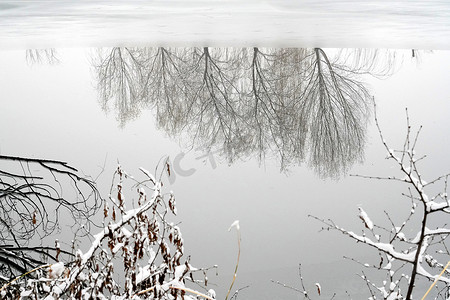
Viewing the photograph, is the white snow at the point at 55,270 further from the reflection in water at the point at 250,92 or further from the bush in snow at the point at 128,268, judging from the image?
the reflection in water at the point at 250,92

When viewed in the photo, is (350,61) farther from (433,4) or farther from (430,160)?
(430,160)

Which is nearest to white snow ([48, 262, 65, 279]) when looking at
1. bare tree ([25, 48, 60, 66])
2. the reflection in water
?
the reflection in water

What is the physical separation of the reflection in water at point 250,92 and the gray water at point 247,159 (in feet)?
1.07

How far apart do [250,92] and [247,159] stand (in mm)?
2265

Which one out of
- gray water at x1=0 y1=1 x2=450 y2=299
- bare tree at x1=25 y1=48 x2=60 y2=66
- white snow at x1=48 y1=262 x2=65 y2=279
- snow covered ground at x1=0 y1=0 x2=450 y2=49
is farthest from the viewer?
bare tree at x1=25 y1=48 x2=60 y2=66

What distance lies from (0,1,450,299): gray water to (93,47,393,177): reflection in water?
1.07ft

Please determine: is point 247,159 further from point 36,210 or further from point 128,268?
point 128,268

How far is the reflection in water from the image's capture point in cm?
917

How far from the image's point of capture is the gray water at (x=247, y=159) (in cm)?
645

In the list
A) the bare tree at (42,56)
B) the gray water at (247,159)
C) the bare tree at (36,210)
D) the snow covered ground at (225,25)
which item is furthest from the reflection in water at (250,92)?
the bare tree at (36,210)

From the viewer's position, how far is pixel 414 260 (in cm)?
239

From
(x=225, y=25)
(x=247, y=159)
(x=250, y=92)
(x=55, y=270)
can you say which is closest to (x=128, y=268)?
(x=55, y=270)

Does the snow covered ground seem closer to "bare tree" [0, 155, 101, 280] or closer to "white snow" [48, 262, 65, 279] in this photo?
"bare tree" [0, 155, 101, 280]

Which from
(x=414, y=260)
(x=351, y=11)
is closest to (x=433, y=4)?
(x=351, y=11)
